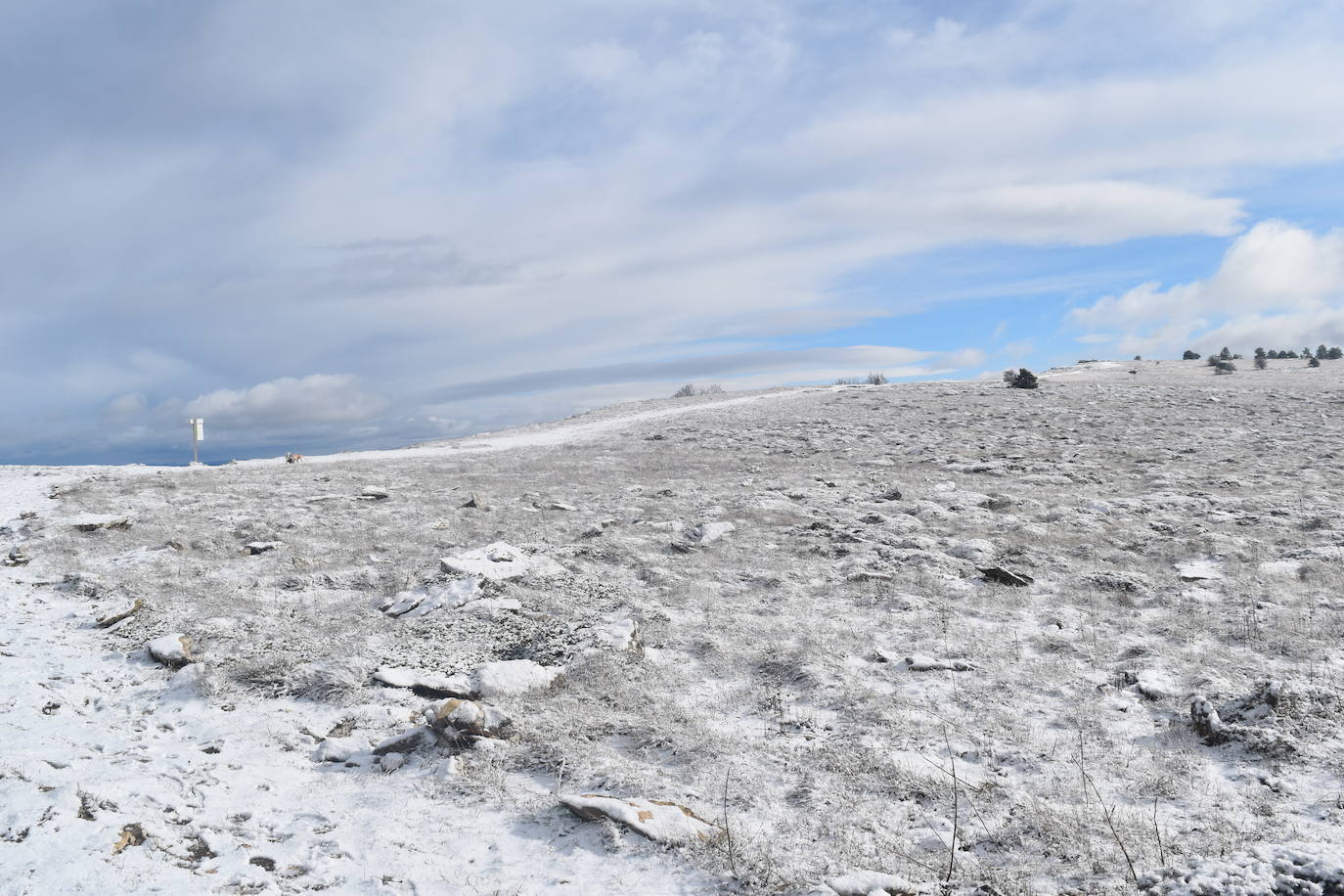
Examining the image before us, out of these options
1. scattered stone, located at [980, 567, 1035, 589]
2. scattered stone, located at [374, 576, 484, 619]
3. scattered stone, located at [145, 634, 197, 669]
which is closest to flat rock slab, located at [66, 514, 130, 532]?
scattered stone, located at [145, 634, 197, 669]

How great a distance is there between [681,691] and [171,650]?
18.1 feet

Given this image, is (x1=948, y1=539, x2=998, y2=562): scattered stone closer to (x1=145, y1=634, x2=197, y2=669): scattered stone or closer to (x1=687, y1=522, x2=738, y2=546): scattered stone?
(x1=687, y1=522, x2=738, y2=546): scattered stone

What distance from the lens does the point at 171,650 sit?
25.7 ft

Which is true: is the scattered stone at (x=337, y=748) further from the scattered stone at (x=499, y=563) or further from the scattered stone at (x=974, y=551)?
the scattered stone at (x=974, y=551)

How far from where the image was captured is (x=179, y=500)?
14930mm

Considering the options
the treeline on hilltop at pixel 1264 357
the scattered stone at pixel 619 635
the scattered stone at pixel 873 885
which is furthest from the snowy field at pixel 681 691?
the treeline on hilltop at pixel 1264 357

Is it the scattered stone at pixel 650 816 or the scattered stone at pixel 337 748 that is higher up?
the scattered stone at pixel 337 748

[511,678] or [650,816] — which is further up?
[511,678]

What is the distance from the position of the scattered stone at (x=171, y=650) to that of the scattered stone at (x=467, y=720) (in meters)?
3.31

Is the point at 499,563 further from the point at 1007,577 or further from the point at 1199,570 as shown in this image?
the point at 1199,570

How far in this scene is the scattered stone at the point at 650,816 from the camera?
475 cm

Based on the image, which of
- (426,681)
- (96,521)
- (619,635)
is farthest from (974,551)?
(96,521)

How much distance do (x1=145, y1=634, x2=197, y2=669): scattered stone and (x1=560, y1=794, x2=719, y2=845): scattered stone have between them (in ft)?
17.0

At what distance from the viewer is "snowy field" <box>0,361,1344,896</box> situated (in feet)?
15.0
